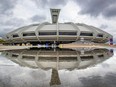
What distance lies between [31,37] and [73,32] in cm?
1374

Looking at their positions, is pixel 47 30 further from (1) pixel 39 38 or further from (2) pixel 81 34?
(2) pixel 81 34

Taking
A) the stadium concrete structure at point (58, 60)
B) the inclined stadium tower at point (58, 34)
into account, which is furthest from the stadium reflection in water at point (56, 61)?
the inclined stadium tower at point (58, 34)

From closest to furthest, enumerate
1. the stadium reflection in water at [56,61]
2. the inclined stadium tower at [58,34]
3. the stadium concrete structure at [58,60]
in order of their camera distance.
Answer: the stadium reflection in water at [56,61]
the stadium concrete structure at [58,60]
the inclined stadium tower at [58,34]

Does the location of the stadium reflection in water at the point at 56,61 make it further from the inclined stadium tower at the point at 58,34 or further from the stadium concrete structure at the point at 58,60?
the inclined stadium tower at the point at 58,34

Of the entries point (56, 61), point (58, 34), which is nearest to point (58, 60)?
point (56, 61)

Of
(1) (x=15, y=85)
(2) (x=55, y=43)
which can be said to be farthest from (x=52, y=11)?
(1) (x=15, y=85)

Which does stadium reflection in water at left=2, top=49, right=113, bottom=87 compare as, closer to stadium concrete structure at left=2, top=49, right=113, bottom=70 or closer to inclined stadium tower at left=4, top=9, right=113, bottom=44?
stadium concrete structure at left=2, top=49, right=113, bottom=70

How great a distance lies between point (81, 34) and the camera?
5600cm

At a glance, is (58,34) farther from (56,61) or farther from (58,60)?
(56,61)

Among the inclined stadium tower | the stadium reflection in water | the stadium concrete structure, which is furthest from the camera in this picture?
the inclined stadium tower

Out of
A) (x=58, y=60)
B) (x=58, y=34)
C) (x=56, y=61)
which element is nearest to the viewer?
(x=56, y=61)

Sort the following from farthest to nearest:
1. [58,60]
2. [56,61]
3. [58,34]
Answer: [58,34] < [58,60] < [56,61]

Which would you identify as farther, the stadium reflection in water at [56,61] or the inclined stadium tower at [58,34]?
the inclined stadium tower at [58,34]

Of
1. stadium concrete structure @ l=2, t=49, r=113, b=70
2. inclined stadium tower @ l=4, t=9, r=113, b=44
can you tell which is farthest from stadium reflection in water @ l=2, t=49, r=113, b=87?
inclined stadium tower @ l=4, t=9, r=113, b=44
